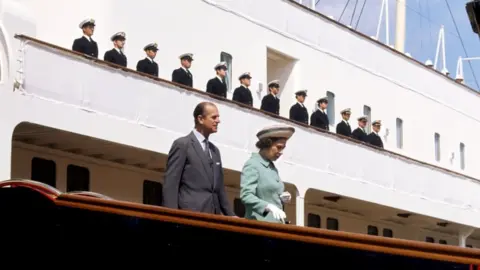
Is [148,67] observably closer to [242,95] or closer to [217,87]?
[217,87]

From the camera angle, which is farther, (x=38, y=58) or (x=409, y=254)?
(x=38, y=58)

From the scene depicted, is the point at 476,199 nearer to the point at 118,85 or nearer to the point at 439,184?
the point at 439,184

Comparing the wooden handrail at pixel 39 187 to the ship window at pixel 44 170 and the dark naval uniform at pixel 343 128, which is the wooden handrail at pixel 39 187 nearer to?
the ship window at pixel 44 170

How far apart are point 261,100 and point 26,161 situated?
584 cm

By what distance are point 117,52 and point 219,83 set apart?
8.23ft

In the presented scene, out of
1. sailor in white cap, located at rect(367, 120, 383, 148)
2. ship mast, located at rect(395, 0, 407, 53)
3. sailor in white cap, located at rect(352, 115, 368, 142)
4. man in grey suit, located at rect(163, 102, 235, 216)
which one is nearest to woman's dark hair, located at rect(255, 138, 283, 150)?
man in grey suit, located at rect(163, 102, 235, 216)

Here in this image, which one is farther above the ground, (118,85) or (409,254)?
(118,85)

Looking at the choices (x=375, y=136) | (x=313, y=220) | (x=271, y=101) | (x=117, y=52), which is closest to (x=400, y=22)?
(x=375, y=136)

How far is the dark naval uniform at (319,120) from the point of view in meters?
20.0

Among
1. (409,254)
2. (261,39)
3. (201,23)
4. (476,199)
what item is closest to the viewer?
(409,254)

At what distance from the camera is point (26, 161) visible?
14.4 metres

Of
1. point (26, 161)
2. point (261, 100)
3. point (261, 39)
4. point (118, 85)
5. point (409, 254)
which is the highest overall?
point (261, 39)

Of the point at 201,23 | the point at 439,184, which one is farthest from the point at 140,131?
the point at 439,184

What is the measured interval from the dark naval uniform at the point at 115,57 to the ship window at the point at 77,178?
1.68 metres
